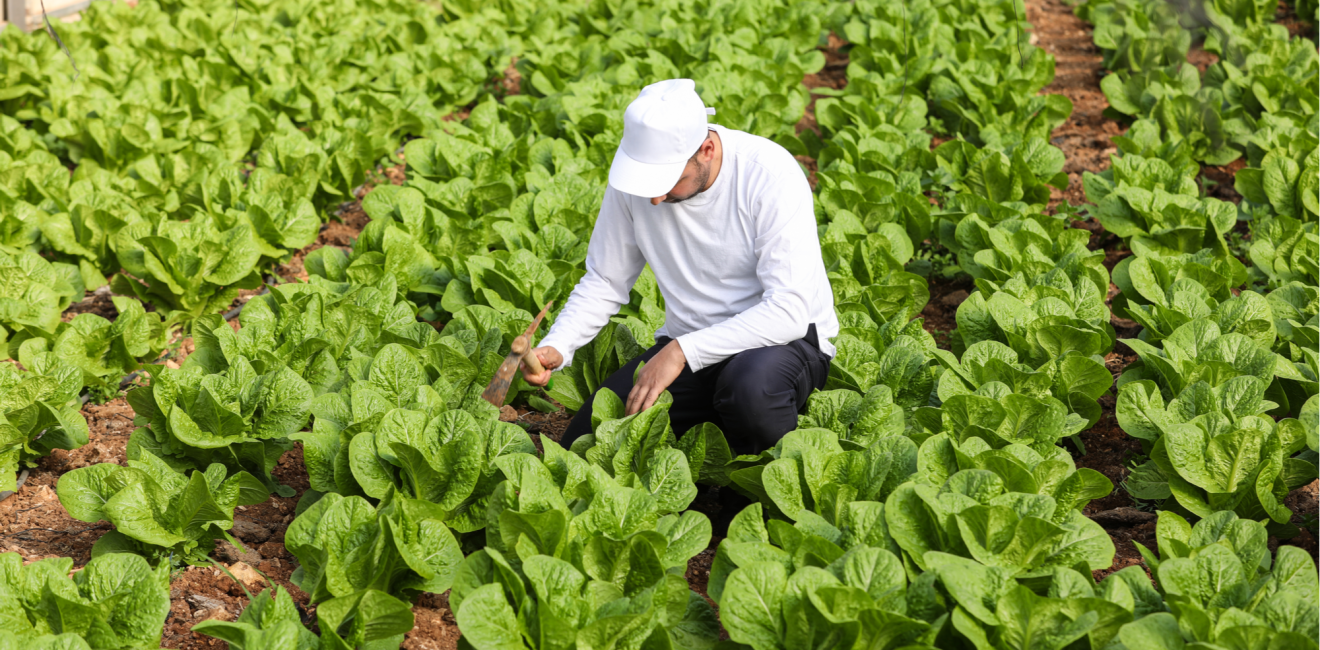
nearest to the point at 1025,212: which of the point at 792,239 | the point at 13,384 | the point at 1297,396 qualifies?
the point at 1297,396

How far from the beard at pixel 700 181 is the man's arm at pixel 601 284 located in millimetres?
242

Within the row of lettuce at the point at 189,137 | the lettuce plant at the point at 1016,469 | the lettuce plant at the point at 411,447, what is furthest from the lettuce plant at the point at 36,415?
the lettuce plant at the point at 1016,469

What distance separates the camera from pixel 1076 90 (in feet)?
24.6

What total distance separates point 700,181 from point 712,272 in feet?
1.08

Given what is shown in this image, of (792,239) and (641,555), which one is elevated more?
(792,239)

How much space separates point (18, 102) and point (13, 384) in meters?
3.91

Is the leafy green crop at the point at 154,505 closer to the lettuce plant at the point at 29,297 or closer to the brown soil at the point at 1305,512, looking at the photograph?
the lettuce plant at the point at 29,297

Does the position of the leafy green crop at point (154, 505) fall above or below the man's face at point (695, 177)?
below

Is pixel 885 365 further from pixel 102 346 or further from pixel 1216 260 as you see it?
pixel 102 346

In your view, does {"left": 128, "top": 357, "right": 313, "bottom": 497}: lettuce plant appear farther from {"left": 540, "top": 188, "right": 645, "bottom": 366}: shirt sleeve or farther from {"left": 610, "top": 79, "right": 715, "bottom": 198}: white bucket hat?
{"left": 610, "top": 79, "right": 715, "bottom": 198}: white bucket hat

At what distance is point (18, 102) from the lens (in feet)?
20.9

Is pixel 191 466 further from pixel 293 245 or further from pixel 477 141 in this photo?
pixel 477 141

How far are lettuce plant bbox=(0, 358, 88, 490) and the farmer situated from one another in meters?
1.50

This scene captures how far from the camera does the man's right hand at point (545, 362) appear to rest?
310cm
